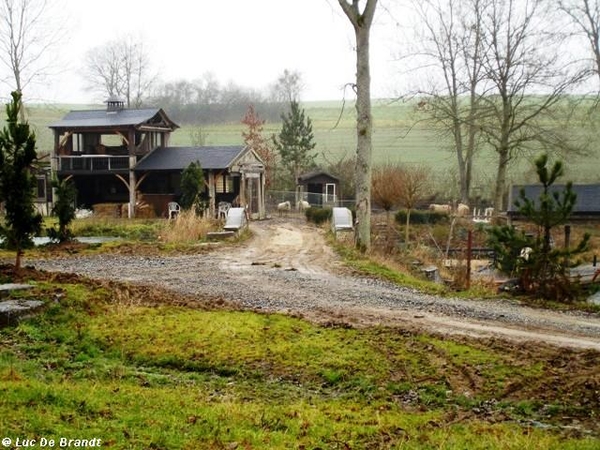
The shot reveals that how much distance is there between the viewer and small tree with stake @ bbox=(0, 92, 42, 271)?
10484 mm

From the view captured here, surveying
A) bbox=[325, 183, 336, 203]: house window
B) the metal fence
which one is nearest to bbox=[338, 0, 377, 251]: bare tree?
the metal fence

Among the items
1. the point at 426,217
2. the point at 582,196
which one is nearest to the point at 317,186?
the point at 426,217

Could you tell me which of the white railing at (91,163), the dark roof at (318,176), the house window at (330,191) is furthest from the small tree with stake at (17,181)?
the dark roof at (318,176)

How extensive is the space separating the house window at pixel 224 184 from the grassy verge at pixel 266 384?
1034 inches

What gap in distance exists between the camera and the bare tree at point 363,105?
16953 mm

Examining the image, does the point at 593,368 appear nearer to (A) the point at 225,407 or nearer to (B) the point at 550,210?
(A) the point at 225,407

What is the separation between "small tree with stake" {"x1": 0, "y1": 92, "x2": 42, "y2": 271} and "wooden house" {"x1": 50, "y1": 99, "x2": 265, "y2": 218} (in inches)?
824

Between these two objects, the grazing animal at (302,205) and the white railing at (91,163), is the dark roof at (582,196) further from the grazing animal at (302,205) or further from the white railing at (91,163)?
the white railing at (91,163)

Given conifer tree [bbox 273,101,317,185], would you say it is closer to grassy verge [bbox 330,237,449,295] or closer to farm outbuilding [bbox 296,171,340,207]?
farm outbuilding [bbox 296,171,340,207]

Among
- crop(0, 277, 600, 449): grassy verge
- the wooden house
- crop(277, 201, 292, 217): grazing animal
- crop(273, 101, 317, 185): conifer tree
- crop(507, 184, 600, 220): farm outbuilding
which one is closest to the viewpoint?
crop(0, 277, 600, 449): grassy verge

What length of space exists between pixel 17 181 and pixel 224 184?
24869 mm

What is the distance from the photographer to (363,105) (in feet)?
56.1

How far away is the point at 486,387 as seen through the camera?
6352 mm

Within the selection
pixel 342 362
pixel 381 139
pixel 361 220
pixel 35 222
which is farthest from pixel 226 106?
pixel 342 362
